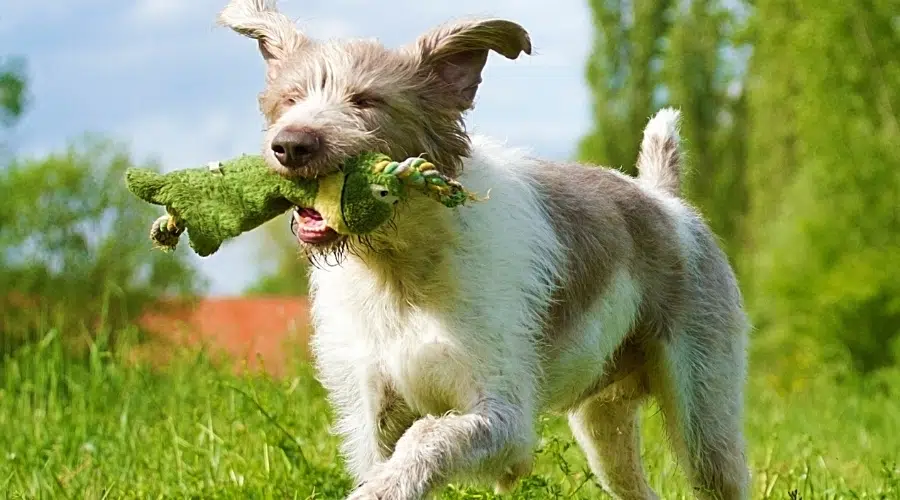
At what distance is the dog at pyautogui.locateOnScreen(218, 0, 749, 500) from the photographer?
441 centimetres

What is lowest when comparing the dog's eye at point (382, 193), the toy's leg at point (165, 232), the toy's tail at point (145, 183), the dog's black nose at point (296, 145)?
the toy's leg at point (165, 232)

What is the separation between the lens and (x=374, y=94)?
4477mm

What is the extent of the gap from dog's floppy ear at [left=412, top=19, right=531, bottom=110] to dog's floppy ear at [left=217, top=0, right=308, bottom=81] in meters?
0.51

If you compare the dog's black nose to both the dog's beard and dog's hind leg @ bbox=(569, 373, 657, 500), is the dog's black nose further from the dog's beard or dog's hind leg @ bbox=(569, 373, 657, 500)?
dog's hind leg @ bbox=(569, 373, 657, 500)

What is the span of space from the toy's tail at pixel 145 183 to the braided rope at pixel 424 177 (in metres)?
0.92

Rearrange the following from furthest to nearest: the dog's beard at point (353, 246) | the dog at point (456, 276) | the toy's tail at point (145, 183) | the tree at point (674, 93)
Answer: the tree at point (674, 93)
the toy's tail at point (145, 183)
the dog's beard at point (353, 246)
the dog at point (456, 276)

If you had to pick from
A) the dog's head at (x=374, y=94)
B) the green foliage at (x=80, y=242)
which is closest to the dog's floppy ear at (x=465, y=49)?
the dog's head at (x=374, y=94)

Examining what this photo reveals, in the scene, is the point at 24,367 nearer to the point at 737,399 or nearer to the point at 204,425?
the point at 204,425

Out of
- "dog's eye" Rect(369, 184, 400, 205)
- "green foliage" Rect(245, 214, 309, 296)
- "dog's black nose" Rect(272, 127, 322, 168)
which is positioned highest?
"dog's black nose" Rect(272, 127, 322, 168)

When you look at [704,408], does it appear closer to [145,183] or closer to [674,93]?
[145,183]

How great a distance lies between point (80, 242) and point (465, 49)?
33.7 ft

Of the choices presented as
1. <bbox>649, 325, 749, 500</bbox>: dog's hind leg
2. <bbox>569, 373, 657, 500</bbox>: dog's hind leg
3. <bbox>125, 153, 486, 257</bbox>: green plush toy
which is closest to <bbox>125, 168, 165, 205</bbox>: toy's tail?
<bbox>125, 153, 486, 257</bbox>: green plush toy

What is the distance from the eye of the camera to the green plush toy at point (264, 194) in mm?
4273

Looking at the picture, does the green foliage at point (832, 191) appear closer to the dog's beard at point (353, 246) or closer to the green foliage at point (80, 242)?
the green foliage at point (80, 242)
